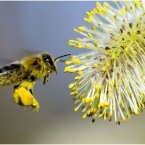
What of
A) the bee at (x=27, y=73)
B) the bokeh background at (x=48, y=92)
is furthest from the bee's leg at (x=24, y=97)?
the bokeh background at (x=48, y=92)

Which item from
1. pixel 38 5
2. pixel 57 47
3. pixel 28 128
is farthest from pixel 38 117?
pixel 38 5

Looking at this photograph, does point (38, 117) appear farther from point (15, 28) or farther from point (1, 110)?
point (15, 28)

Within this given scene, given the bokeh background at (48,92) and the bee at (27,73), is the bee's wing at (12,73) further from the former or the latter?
the bokeh background at (48,92)

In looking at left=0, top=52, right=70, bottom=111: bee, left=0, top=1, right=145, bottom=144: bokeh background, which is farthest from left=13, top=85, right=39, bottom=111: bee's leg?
left=0, top=1, right=145, bottom=144: bokeh background

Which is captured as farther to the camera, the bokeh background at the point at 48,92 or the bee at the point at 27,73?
the bokeh background at the point at 48,92

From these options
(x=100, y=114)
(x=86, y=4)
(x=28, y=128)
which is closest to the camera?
(x=100, y=114)

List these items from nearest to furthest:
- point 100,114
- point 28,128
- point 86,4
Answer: point 100,114 → point 86,4 → point 28,128

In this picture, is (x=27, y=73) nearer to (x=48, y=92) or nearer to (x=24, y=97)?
(x=24, y=97)
